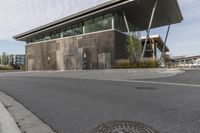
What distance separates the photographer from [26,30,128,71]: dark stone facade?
29500mm

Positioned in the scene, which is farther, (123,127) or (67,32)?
(67,32)

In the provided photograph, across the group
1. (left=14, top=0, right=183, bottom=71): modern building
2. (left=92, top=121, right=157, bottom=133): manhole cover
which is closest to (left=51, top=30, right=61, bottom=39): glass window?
(left=14, top=0, right=183, bottom=71): modern building

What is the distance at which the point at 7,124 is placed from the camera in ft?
16.6

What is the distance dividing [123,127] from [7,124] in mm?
2614

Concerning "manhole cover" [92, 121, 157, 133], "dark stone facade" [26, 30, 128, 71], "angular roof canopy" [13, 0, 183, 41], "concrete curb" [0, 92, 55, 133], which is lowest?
"concrete curb" [0, 92, 55, 133]

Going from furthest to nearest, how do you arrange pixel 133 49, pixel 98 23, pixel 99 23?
pixel 98 23
pixel 99 23
pixel 133 49

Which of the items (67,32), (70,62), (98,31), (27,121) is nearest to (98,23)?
(98,31)

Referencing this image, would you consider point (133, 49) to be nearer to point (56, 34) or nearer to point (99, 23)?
point (99, 23)

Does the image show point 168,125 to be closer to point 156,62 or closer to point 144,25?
point 156,62

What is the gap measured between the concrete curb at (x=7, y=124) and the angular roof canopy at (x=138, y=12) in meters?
23.9

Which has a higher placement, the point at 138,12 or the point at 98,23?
the point at 138,12

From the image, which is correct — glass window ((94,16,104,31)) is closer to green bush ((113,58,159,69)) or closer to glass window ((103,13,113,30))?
glass window ((103,13,113,30))

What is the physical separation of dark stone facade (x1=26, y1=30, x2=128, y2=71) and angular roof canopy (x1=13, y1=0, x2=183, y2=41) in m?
2.79

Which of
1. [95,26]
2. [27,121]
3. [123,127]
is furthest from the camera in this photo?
[95,26]
